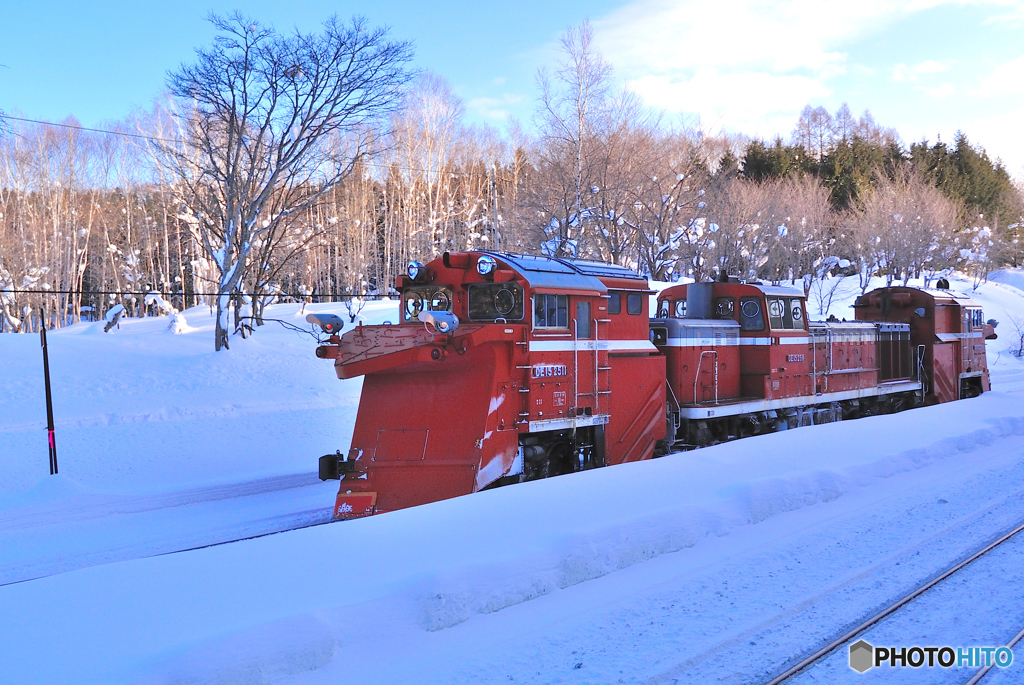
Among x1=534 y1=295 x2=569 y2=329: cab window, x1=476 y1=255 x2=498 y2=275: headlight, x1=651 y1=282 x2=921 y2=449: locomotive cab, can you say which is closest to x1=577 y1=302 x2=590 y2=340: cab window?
x1=534 y1=295 x2=569 y2=329: cab window

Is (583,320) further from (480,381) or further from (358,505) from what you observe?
(358,505)

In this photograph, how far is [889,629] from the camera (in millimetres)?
5273

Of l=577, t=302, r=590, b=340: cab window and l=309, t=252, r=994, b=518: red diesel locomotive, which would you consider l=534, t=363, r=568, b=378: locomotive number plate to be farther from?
l=577, t=302, r=590, b=340: cab window

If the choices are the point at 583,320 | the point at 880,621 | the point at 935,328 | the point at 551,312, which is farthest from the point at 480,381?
the point at 935,328

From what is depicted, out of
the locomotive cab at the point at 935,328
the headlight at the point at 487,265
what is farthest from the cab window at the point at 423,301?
the locomotive cab at the point at 935,328

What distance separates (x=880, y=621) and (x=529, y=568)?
2.64 metres

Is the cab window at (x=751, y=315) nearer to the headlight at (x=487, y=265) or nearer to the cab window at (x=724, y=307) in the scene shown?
the cab window at (x=724, y=307)

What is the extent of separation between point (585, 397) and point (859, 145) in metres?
70.7

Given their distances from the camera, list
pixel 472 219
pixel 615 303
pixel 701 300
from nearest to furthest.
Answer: pixel 615 303
pixel 701 300
pixel 472 219

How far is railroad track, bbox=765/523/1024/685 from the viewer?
15.0ft

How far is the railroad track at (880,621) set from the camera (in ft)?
15.0

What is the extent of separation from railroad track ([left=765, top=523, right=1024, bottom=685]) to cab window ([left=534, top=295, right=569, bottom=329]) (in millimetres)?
5175

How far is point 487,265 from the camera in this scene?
951 centimetres

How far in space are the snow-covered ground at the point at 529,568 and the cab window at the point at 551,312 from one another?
84.7 inches
